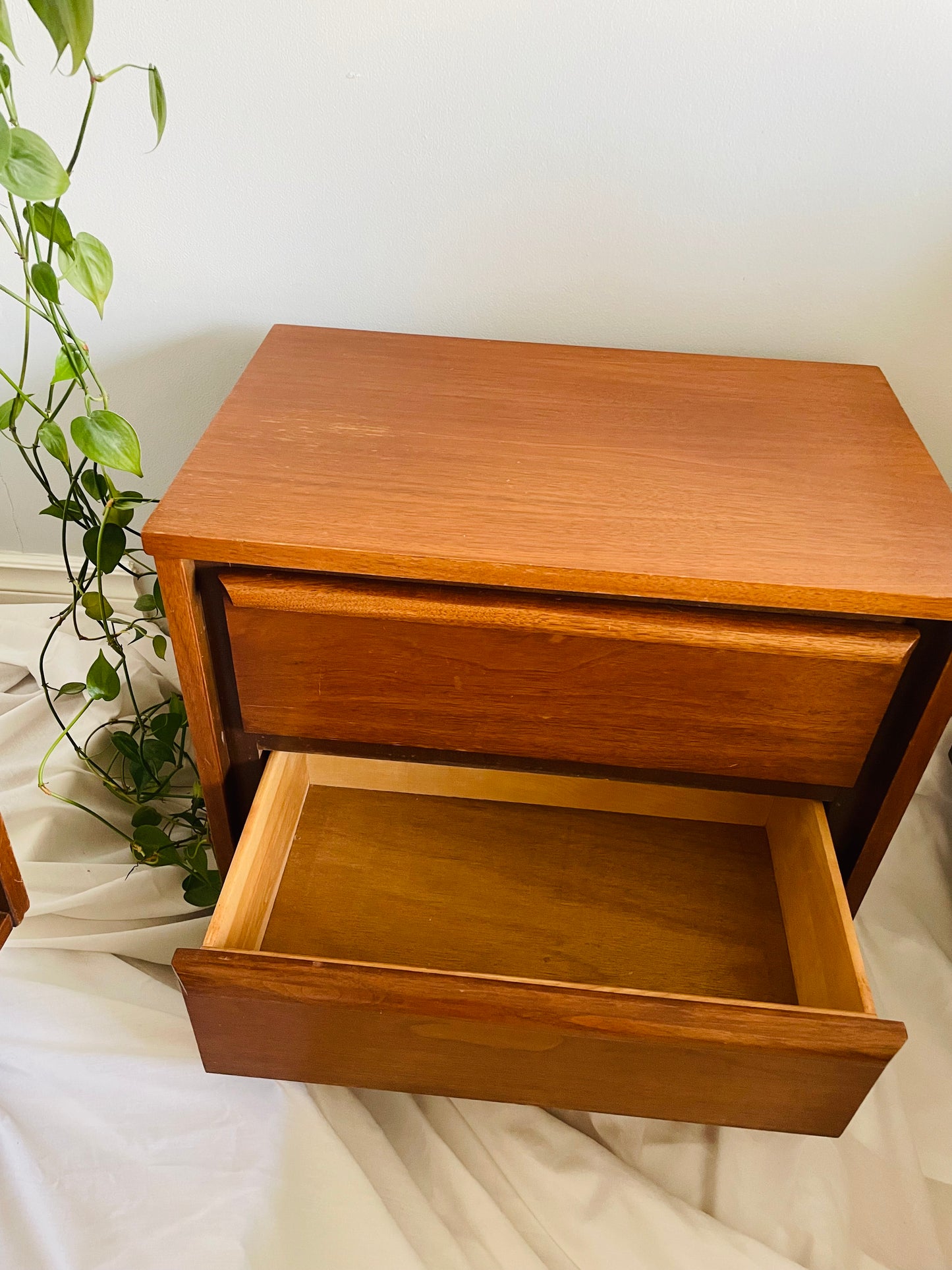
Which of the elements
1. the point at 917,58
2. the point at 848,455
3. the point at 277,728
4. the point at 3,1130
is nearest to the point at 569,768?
the point at 277,728

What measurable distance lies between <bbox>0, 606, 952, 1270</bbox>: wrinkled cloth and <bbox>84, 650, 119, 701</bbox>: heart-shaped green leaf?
8.3 inches

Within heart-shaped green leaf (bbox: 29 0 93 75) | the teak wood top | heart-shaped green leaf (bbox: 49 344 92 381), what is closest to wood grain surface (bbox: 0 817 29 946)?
the teak wood top

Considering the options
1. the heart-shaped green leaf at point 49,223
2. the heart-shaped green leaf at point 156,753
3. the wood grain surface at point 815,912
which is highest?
the heart-shaped green leaf at point 49,223

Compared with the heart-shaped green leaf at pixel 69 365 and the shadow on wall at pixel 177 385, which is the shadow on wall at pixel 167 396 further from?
the heart-shaped green leaf at pixel 69 365

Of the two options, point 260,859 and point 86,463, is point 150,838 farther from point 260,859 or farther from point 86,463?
point 86,463

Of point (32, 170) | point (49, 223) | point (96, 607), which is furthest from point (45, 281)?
point (96, 607)

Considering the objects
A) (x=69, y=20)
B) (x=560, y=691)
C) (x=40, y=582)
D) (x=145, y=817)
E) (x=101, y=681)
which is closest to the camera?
(x=69, y=20)

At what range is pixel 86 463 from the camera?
102 cm

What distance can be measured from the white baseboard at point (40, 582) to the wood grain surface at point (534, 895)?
0.44 meters

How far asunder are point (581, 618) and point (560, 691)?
0.25ft

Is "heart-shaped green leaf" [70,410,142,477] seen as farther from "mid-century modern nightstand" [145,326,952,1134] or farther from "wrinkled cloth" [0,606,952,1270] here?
"wrinkled cloth" [0,606,952,1270]

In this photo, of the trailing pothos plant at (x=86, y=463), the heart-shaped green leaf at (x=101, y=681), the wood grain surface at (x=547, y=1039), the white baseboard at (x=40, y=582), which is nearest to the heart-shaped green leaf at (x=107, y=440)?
the trailing pothos plant at (x=86, y=463)

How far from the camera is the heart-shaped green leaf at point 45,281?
2.32ft

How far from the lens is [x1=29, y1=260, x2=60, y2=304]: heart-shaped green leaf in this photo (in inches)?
27.8
